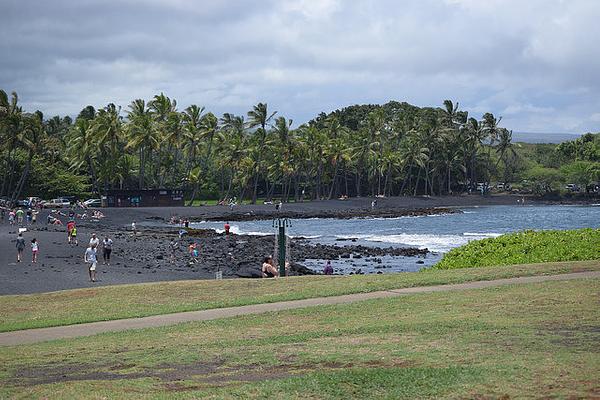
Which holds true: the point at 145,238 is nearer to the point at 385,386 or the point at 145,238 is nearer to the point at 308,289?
the point at 308,289

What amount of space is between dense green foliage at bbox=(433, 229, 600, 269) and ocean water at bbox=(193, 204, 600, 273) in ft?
47.7

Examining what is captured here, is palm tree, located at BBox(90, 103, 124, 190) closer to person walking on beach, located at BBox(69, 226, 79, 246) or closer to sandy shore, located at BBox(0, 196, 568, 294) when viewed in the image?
sandy shore, located at BBox(0, 196, 568, 294)

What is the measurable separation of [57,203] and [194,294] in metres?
80.1

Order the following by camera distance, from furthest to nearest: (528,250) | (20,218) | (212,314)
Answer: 1. (20,218)
2. (528,250)
3. (212,314)

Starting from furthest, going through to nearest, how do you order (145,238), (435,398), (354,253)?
(145,238) < (354,253) < (435,398)

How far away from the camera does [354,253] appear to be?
171 ft

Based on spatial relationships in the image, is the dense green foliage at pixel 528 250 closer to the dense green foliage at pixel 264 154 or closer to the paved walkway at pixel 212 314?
the paved walkway at pixel 212 314

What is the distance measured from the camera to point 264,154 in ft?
376

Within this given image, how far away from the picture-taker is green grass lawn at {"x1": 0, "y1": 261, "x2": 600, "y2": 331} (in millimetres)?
18094

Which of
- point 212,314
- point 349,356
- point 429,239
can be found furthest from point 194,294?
point 429,239

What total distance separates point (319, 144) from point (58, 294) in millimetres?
93387

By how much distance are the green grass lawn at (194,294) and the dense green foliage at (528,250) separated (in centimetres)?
258

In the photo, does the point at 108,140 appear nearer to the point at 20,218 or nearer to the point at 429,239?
the point at 20,218

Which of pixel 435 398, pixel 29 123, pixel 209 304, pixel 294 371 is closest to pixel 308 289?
pixel 209 304
